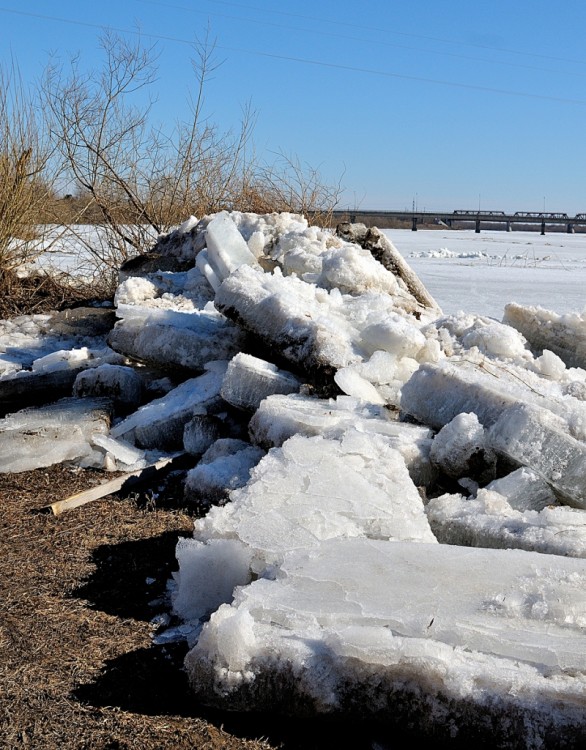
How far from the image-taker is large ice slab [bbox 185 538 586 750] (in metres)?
1.85

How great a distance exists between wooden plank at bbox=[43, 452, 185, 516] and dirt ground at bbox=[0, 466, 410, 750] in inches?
1.6

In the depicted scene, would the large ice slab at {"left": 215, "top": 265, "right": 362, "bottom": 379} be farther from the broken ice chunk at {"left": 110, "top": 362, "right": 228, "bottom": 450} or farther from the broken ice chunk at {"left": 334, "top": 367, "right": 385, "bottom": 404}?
the broken ice chunk at {"left": 110, "top": 362, "right": 228, "bottom": 450}

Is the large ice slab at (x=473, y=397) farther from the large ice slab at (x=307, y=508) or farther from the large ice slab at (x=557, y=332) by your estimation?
the large ice slab at (x=557, y=332)

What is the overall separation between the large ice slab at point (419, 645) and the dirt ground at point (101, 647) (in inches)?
3.4

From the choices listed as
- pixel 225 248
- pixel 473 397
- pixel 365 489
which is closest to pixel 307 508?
pixel 365 489

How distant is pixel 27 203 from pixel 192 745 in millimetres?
7272

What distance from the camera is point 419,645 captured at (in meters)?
1.96

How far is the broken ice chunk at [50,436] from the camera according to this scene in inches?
168

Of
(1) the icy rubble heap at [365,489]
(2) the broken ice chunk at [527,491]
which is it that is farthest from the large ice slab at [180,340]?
(2) the broken ice chunk at [527,491]

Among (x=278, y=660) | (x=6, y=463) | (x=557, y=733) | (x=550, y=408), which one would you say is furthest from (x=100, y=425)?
(x=557, y=733)

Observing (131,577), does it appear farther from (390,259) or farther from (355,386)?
(390,259)

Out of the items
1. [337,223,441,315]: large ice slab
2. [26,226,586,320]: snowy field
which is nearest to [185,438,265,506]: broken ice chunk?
[337,223,441,315]: large ice slab

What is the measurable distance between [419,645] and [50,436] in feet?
9.85

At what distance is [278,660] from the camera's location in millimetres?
→ 2016
